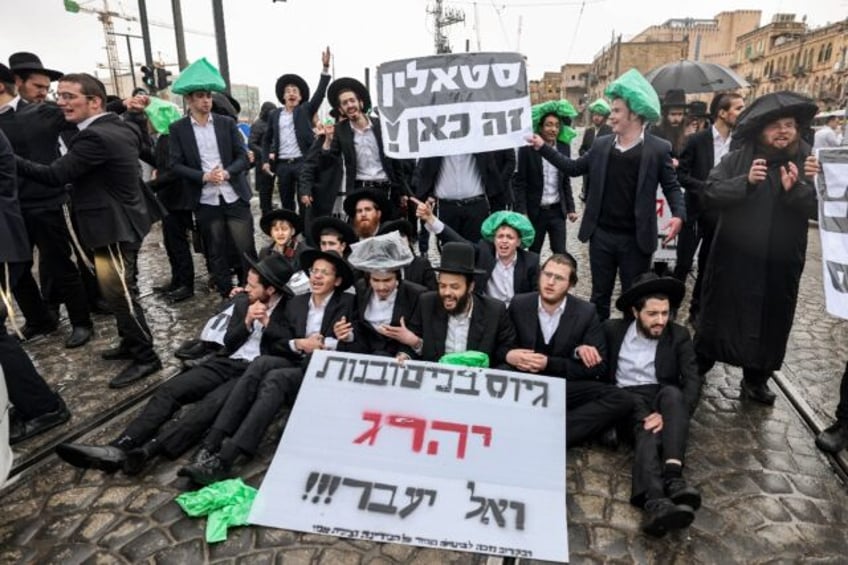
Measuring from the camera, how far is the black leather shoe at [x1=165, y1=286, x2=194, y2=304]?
627cm

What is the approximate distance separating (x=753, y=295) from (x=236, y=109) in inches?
274

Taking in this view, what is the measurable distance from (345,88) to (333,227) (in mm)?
1751

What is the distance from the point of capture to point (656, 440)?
3.02m

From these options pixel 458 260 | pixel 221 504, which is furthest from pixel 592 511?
pixel 221 504

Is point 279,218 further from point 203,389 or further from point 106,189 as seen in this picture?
point 203,389

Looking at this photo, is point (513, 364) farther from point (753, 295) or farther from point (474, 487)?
point (753, 295)

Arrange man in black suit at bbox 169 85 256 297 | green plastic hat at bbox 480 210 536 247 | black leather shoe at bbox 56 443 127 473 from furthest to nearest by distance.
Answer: man in black suit at bbox 169 85 256 297 → green plastic hat at bbox 480 210 536 247 → black leather shoe at bbox 56 443 127 473

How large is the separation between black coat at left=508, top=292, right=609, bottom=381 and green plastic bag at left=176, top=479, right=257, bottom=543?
1.93 meters

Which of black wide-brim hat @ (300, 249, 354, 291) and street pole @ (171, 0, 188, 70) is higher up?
street pole @ (171, 0, 188, 70)

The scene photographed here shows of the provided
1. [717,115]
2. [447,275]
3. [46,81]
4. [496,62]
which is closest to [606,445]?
[447,275]

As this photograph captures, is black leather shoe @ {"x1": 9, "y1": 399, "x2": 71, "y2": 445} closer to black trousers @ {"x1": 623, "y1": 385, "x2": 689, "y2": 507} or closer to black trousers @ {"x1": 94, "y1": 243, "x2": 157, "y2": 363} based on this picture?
black trousers @ {"x1": 94, "y1": 243, "x2": 157, "y2": 363}

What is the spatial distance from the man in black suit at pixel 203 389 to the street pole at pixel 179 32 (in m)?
10.0

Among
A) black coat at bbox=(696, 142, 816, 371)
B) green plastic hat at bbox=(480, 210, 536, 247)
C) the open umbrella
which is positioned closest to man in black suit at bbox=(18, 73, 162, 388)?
green plastic hat at bbox=(480, 210, 536, 247)

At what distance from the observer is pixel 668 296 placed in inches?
136
